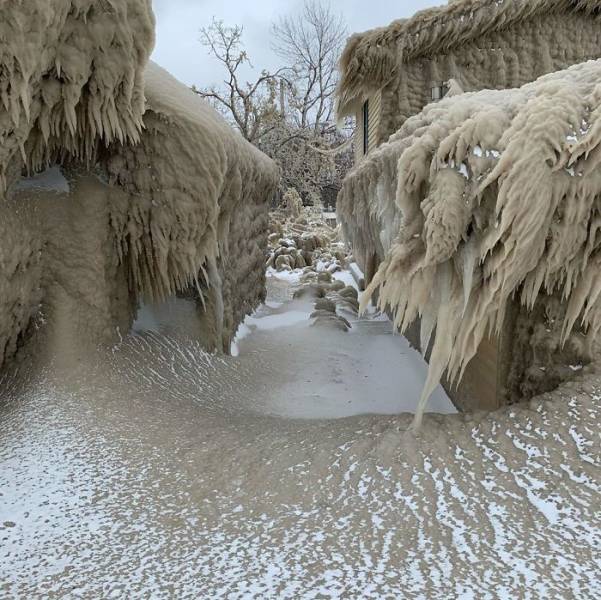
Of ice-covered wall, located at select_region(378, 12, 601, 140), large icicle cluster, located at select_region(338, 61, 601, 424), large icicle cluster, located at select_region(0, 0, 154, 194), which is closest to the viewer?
large icicle cluster, located at select_region(338, 61, 601, 424)

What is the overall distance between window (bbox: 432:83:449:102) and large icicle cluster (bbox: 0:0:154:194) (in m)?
4.79

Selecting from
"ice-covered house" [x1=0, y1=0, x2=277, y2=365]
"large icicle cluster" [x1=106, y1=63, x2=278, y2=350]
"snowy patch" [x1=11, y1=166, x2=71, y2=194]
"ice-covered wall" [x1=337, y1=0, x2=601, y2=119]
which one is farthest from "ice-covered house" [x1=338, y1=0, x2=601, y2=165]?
"snowy patch" [x1=11, y1=166, x2=71, y2=194]

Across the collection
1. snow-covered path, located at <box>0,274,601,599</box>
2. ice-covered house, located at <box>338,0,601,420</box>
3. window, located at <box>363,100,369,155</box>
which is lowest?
snow-covered path, located at <box>0,274,601,599</box>

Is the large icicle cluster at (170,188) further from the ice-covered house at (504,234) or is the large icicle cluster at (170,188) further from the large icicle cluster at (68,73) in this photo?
the ice-covered house at (504,234)

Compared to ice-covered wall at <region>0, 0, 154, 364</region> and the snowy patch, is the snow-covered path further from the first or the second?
the snowy patch

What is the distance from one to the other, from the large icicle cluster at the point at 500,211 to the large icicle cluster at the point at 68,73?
1616mm

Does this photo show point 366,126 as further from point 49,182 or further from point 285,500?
point 285,500

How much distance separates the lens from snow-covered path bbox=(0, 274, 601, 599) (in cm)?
161

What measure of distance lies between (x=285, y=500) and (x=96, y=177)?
2.41 metres

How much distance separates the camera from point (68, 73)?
2547mm

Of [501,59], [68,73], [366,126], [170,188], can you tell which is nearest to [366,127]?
[366,126]

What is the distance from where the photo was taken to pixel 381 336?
584 cm

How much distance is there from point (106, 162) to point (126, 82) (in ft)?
2.18

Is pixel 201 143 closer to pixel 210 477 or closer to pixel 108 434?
pixel 108 434
